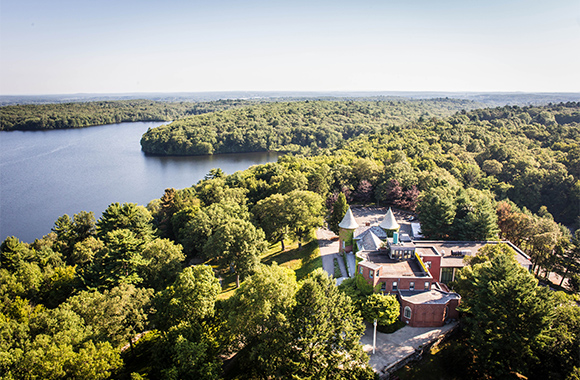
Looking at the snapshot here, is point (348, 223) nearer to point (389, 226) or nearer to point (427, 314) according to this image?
point (389, 226)

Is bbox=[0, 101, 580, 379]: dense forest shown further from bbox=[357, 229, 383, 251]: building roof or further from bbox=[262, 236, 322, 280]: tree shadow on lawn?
bbox=[357, 229, 383, 251]: building roof

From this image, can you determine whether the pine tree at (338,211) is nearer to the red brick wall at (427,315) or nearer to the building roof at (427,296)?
the building roof at (427,296)

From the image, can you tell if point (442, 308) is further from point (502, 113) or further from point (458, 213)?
point (502, 113)

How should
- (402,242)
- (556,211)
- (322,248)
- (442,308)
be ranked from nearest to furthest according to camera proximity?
(442,308) → (402,242) → (322,248) → (556,211)

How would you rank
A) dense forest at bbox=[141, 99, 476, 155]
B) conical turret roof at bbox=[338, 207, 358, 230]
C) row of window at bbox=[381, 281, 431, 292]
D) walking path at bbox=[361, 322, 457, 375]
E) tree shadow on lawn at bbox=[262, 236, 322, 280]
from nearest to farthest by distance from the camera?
1. walking path at bbox=[361, 322, 457, 375]
2. row of window at bbox=[381, 281, 431, 292]
3. conical turret roof at bbox=[338, 207, 358, 230]
4. tree shadow on lawn at bbox=[262, 236, 322, 280]
5. dense forest at bbox=[141, 99, 476, 155]

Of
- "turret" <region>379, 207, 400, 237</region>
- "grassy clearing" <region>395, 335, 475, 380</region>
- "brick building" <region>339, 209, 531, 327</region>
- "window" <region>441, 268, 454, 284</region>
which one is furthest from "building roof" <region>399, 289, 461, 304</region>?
"turret" <region>379, 207, 400, 237</region>

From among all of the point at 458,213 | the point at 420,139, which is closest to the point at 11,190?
the point at 458,213
